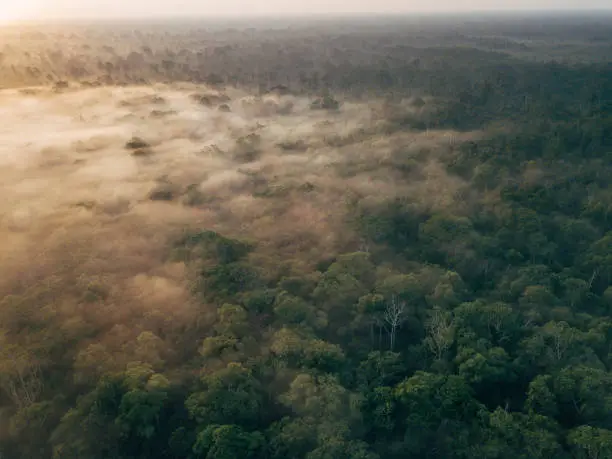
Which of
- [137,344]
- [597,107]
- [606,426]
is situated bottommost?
[606,426]

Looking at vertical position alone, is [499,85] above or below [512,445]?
above

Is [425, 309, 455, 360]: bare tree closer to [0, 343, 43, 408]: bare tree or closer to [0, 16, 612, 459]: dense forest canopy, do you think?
[0, 16, 612, 459]: dense forest canopy

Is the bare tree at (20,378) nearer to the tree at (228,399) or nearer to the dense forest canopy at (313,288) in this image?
A: the dense forest canopy at (313,288)

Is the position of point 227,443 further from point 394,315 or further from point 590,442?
point 590,442

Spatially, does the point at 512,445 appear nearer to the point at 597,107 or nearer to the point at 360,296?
the point at 360,296

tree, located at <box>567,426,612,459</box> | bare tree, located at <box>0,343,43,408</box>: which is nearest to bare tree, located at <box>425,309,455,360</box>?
tree, located at <box>567,426,612,459</box>

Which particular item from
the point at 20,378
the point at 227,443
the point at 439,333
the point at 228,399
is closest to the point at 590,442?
the point at 439,333

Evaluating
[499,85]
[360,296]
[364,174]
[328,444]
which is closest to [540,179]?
[364,174]
